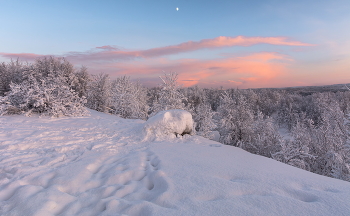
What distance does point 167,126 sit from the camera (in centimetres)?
809

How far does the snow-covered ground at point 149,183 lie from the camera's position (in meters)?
2.60

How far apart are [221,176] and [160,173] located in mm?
1315

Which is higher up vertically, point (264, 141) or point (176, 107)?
point (176, 107)

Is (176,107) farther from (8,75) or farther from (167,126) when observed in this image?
(8,75)

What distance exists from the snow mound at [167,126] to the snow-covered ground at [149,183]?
60.7 inches

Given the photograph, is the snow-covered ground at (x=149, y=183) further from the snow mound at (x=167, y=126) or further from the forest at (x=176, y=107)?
the forest at (x=176, y=107)

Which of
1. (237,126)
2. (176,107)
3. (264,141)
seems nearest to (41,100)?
(176,107)

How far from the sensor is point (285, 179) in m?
3.50

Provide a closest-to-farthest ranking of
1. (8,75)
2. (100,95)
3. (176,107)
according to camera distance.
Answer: (8,75) → (176,107) → (100,95)

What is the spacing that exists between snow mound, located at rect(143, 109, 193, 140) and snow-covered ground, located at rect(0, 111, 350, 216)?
1541 millimetres

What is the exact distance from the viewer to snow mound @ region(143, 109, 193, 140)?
7863 mm

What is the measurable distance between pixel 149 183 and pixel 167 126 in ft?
14.7

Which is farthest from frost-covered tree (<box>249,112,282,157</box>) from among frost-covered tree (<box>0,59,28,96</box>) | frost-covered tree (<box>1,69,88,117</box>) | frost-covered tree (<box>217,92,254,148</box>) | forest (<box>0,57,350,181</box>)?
frost-covered tree (<box>0,59,28,96</box>)

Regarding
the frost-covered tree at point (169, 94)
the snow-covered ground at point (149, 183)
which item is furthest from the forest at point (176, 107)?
the snow-covered ground at point (149, 183)
